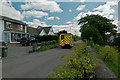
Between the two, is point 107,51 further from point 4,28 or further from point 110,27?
point 4,28

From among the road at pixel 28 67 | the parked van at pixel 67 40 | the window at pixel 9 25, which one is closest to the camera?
the road at pixel 28 67

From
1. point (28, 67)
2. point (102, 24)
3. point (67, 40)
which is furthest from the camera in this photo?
point (102, 24)

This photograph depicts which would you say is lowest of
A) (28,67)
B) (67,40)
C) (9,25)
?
(28,67)

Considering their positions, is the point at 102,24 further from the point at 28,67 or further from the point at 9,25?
the point at 9,25

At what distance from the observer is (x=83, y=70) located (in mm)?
1964

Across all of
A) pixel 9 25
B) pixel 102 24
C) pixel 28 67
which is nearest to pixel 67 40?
pixel 28 67

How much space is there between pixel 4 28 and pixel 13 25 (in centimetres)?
332

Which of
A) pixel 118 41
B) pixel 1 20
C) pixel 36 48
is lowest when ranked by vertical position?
pixel 36 48

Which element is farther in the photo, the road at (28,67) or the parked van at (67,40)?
the parked van at (67,40)

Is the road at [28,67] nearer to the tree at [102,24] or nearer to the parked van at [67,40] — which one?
the parked van at [67,40]

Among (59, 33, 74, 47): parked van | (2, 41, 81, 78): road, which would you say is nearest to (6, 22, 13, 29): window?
(59, 33, 74, 47): parked van

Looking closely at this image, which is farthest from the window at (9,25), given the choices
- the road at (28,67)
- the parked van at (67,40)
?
the road at (28,67)

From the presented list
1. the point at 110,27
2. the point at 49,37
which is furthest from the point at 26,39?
the point at 110,27

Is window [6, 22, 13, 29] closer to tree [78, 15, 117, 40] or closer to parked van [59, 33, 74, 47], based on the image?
parked van [59, 33, 74, 47]
